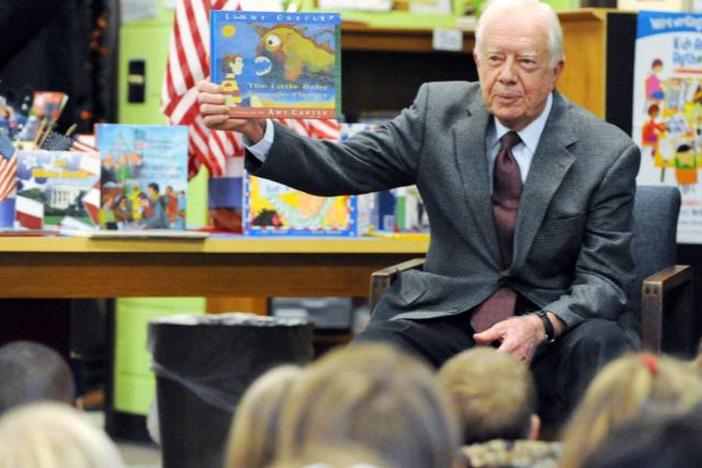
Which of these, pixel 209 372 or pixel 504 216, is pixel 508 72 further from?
pixel 209 372

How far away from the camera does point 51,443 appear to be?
179 cm

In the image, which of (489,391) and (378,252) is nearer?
(489,391)

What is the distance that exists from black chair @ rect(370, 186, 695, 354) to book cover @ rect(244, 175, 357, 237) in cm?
23

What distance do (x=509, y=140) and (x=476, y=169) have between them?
11cm

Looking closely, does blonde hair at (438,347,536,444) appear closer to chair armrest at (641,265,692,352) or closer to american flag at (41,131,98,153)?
chair armrest at (641,265,692,352)

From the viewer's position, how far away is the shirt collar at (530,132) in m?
3.96

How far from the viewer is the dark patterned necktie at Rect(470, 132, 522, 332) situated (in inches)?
153

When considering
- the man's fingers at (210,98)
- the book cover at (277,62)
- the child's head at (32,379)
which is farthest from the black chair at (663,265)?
the child's head at (32,379)

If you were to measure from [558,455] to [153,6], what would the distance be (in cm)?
420

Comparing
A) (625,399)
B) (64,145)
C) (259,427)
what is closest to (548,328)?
(64,145)

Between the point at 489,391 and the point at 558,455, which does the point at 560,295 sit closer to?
the point at 489,391

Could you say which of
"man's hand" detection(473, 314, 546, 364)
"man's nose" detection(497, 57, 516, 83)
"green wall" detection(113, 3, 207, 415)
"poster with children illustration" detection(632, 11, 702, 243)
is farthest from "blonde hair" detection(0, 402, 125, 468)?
"green wall" detection(113, 3, 207, 415)

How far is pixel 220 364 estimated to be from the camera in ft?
15.6

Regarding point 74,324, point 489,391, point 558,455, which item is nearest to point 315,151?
point 489,391
